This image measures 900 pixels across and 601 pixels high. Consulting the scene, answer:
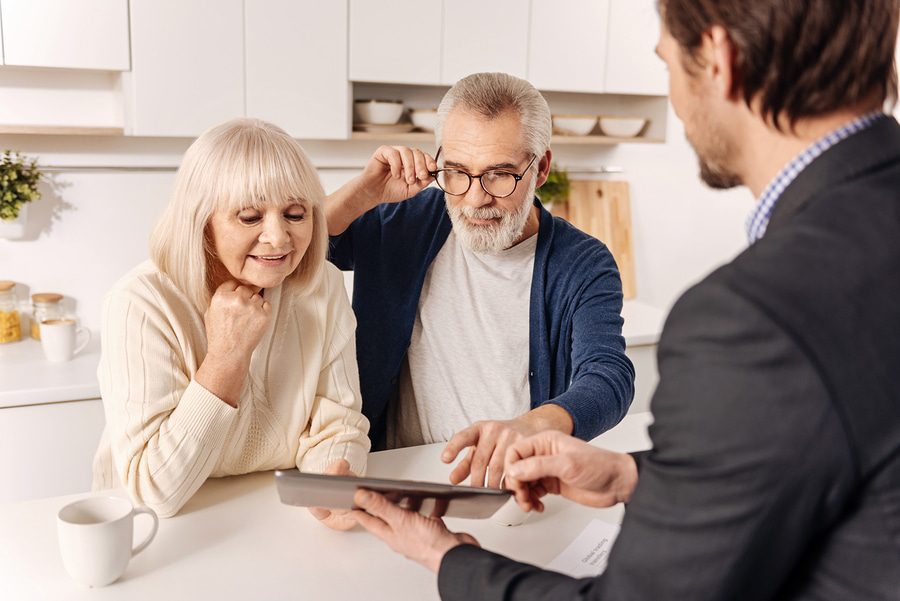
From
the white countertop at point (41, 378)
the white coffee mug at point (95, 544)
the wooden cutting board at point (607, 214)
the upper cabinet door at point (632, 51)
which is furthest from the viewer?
the wooden cutting board at point (607, 214)

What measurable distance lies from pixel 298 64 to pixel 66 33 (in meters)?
0.66

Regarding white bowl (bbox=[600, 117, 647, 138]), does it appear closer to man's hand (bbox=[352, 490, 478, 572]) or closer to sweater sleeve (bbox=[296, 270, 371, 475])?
sweater sleeve (bbox=[296, 270, 371, 475])

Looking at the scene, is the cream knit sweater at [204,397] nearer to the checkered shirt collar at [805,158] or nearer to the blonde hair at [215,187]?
the blonde hair at [215,187]

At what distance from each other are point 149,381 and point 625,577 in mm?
829

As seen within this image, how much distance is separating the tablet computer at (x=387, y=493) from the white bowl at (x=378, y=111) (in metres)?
2.01

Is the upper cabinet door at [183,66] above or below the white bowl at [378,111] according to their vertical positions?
above

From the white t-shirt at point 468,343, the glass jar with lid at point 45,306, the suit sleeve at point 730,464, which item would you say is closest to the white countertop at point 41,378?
the glass jar with lid at point 45,306

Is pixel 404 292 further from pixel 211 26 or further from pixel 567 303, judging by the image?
pixel 211 26

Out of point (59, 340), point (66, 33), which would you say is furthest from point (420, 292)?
point (66, 33)

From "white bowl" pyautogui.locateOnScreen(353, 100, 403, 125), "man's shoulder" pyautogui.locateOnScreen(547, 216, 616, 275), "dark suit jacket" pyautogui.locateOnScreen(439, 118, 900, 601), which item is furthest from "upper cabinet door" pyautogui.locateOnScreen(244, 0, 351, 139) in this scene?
"dark suit jacket" pyautogui.locateOnScreen(439, 118, 900, 601)

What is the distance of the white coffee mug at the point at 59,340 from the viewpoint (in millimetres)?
2443

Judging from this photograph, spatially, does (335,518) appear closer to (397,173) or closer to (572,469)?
(572,469)

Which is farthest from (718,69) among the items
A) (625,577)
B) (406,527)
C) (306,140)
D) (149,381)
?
(306,140)

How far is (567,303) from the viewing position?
1810 millimetres
